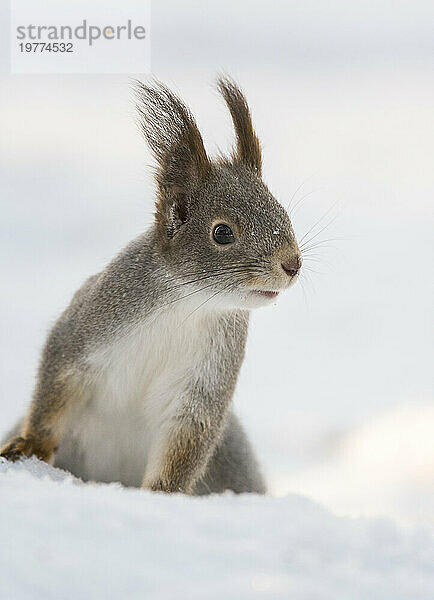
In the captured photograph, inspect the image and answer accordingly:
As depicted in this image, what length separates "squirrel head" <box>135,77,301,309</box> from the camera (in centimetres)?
197

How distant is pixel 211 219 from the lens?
207 cm

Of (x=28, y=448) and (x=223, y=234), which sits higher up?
(x=223, y=234)

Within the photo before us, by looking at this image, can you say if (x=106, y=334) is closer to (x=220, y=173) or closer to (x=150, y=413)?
(x=150, y=413)

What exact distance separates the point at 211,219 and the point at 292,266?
230mm

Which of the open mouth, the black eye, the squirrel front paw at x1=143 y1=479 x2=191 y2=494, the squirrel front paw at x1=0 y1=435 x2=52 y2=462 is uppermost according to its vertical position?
the black eye

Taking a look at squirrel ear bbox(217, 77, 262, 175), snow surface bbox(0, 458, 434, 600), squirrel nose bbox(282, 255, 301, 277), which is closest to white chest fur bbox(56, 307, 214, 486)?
squirrel nose bbox(282, 255, 301, 277)

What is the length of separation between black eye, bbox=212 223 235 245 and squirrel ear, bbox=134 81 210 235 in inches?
4.2

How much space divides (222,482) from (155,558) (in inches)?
54.8

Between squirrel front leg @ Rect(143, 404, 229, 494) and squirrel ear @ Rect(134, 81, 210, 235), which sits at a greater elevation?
squirrel ear @ Rect(134, 81, 210, 235)

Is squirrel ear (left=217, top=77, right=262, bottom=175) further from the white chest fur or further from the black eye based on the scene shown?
the white chest fur

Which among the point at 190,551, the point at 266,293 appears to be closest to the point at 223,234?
the point at 266,293

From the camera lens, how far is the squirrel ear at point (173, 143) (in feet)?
6.98

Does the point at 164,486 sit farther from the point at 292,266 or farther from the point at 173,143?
the point at 173,143

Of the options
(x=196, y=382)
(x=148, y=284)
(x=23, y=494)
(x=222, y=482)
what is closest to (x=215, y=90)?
(x=148, y=284)
